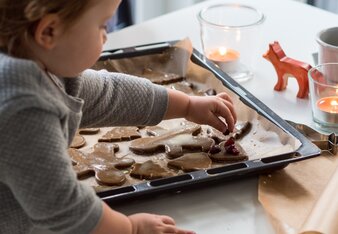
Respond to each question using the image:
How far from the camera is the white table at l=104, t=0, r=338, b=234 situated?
28.1 inches

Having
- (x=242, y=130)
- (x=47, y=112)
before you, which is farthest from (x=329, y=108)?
(x=47, y=112)

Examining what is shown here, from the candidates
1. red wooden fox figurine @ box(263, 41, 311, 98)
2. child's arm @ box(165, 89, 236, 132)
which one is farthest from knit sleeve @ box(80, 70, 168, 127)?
red wooden fox figurine @ box(263, 41, 311, 98)

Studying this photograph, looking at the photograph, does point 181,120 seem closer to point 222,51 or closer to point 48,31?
point 222,51

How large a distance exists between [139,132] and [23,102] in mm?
344

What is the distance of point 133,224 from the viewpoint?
626 millimetres

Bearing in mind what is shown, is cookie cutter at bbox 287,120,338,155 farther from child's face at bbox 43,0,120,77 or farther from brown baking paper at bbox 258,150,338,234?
child's face at bbox 43,0,120,77

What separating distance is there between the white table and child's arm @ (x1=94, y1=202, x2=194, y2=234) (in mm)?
61

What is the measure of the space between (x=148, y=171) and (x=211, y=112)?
4.8 inches

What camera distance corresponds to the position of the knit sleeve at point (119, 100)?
0.77 metres

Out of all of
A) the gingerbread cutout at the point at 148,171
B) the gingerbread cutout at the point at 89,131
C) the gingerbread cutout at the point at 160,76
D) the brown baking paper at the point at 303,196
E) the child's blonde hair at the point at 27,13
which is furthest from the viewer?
the gingerbread cutout at the point at 160,76

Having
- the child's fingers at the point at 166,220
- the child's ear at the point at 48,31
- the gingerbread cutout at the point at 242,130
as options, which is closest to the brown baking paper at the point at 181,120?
the gingerbread cutout at the point at 242,130

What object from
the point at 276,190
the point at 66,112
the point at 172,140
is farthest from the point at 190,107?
the point at 66,112

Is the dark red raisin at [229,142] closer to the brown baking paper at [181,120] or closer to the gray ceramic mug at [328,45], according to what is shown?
the brown baking paper at [181,120]

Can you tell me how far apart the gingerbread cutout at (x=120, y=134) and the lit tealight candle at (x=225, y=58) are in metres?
0.22
